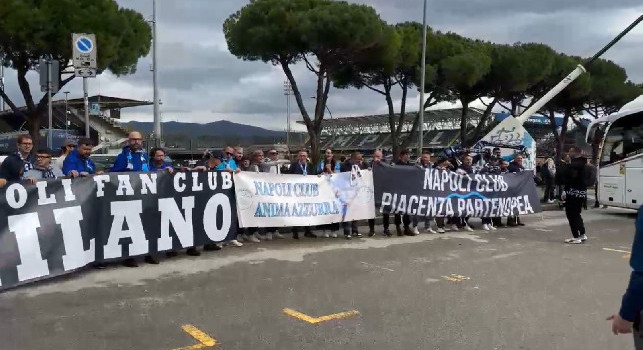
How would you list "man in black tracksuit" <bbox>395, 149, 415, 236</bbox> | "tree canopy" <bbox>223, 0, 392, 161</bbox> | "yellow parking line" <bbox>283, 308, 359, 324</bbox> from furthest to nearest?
"tree canopy" <bbox>223, 0, 392, 161</bbox>, "man in black tracksuit" <bbox>395, 149, 415, 236</bbox>, "yellow parking line" <bbox>283, 308, 359, 324</bbox>

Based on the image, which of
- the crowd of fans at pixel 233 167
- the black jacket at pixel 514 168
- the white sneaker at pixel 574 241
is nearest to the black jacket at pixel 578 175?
the white sneaker at pixel 574 241

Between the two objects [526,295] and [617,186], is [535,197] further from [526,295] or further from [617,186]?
[526,295]

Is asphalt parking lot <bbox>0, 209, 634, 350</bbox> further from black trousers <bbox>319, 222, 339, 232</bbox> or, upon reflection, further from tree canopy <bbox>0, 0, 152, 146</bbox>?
tree canopy <bbox>0, 0, 152, 146</bbox>

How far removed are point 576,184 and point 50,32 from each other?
55.4 feet

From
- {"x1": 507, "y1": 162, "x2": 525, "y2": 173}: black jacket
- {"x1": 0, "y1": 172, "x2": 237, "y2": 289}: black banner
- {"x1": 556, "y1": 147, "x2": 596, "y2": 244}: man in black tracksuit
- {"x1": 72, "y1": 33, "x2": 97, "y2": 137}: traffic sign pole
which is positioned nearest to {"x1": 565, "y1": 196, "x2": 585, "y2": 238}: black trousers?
{"x1": 556, "y1": 147, "x2": 596, "y2": 244}: man in black tracksuit

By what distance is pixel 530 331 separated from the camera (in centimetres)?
486

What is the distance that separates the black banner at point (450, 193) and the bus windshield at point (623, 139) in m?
3.66

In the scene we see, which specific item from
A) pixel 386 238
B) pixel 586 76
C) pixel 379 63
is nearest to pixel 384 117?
pixel 586 76

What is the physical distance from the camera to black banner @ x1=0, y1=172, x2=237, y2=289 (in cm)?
597

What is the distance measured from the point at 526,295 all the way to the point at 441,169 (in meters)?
5.32

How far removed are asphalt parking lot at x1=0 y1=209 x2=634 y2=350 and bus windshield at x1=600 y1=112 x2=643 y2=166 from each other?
22.1ft

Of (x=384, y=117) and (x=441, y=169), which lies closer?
(x=441, y=169)

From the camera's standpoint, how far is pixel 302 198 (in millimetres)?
9695

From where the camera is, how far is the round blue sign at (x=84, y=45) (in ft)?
32.4
